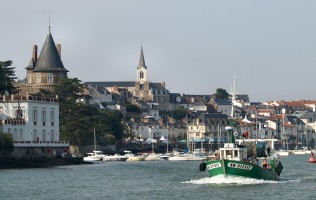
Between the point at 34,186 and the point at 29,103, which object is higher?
the point at 29,103

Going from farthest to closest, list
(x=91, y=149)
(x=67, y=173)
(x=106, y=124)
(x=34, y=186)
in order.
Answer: (x=106, y=124) < (x=91, y=149) < (x=67, y=173) < (x=34, y=186)

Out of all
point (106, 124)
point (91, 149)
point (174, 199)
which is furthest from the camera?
point (106, 124)

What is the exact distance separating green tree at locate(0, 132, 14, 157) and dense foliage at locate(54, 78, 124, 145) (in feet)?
117

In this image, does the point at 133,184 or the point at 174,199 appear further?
the point at 133,184

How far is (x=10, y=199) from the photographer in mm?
72125

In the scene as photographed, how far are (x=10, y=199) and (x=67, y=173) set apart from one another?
3202cm

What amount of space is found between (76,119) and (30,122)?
97.4 ft

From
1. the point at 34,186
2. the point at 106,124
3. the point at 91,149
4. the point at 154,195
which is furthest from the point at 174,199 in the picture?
the point at 106,124

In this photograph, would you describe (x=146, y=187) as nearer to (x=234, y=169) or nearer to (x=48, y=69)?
(x=234, y=169)

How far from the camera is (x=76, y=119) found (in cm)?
15925

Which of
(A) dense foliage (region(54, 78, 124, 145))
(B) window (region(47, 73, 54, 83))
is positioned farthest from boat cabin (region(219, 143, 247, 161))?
(B) window (region(47, 73, 54, 83))

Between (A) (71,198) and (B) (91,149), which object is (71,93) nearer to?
(B) (91,149)

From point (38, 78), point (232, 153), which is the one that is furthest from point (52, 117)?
point (232, 153)

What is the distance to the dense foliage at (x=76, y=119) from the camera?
158 m
